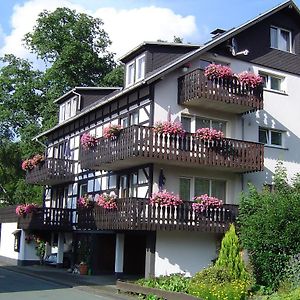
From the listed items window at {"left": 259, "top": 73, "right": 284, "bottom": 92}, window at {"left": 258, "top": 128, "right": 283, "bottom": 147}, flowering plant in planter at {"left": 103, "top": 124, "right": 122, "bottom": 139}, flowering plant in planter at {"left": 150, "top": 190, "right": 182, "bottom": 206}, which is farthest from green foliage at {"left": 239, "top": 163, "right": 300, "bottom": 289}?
window at {"left": 259, "top": 73, "right": 284, "bottom": 92}

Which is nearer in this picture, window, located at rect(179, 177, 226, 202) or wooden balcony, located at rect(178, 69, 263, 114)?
wooden balcony, located at rect(178, 69, 263, 114)

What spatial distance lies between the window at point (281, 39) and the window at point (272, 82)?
1.48 metres

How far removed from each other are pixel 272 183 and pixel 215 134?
499 centimetres

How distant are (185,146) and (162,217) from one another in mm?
2898

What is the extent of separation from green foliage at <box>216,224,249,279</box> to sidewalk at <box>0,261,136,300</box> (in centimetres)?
326

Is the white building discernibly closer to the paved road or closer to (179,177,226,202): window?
(179,177,226,202): window

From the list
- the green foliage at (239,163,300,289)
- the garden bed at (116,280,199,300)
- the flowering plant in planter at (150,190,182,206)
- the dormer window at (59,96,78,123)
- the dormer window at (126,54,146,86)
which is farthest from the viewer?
the dormer window at (59,96,78,123)

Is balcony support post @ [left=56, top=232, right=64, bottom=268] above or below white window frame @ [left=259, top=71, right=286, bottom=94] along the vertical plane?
below

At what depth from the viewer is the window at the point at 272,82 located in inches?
1021

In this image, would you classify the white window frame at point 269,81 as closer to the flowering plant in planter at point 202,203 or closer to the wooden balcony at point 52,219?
the flowering plant in planter at point 202,203

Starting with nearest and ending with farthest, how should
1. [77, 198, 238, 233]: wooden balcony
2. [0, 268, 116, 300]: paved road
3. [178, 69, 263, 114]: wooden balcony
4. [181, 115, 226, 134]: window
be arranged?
[0, 268, 116, 300]: paved road, [77, 198, 238, 233]: wooden balcony, [178, 69, 263, 114]: wooden balcony, [181, 115, 226, 134]: window

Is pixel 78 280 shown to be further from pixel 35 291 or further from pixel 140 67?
pixel 140 67

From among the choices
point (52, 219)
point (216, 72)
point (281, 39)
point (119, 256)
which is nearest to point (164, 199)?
point (119, 256)

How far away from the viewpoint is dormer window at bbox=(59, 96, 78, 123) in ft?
108
